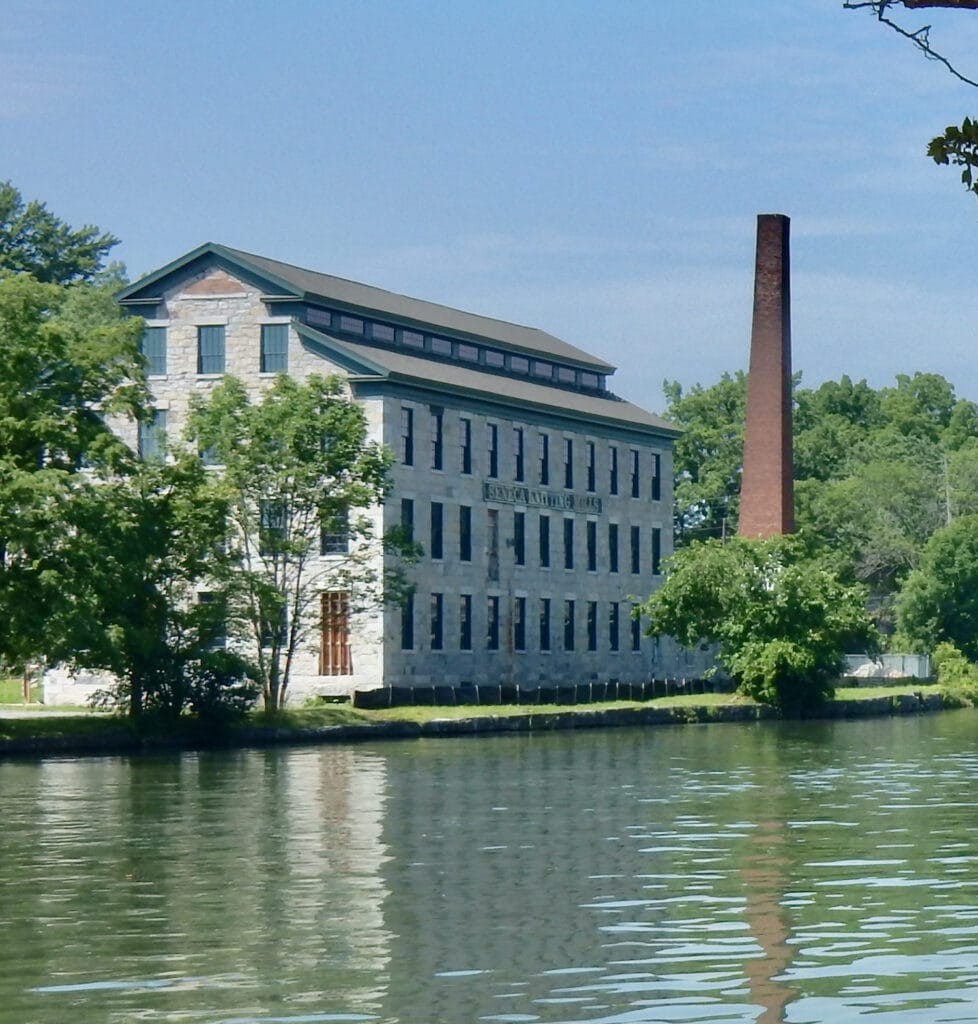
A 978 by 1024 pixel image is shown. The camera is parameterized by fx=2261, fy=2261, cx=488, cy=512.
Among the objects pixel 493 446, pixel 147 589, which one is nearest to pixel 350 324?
pixel 493 446

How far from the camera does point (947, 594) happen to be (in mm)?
109875

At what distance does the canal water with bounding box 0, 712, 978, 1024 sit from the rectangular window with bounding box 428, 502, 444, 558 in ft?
116

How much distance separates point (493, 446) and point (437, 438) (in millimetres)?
4397

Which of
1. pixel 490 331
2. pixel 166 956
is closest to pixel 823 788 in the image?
pixel 166 956

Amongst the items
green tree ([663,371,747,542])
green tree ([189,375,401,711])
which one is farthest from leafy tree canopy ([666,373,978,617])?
green tree ([189,375,401,711])

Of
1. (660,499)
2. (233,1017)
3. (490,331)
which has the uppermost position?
(490,331)

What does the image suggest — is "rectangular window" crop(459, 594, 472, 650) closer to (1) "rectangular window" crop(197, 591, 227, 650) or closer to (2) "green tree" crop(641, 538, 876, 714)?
(2) "green tree" crop(641, 538, 876, 714)

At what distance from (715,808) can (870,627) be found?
48491 millimetres

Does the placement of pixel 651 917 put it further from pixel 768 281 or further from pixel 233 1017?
pixel 768 281

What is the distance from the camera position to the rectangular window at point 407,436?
7569cm

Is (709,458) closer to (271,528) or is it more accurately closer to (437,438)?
(437,438)

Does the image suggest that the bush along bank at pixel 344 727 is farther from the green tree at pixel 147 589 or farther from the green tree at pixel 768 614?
the green tree at pixel 768 614

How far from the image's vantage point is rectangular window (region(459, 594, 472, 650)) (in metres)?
79.6

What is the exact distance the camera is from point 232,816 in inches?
1284
